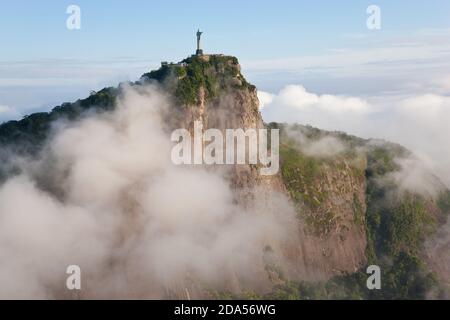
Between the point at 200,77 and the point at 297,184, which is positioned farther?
the point at 297,184

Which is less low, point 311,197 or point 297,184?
point 297,184

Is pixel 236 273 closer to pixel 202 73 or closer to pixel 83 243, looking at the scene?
pixel 83 243

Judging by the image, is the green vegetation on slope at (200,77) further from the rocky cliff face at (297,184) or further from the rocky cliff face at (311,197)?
the rocky cliff face at (311,197)

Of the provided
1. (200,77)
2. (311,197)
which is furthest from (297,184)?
(200,77)

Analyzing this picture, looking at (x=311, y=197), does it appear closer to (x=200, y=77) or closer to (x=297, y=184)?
(x=297, y=184)

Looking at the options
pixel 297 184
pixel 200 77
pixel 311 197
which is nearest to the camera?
pixel 200 77

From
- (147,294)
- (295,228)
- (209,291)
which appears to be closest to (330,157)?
(295,228)

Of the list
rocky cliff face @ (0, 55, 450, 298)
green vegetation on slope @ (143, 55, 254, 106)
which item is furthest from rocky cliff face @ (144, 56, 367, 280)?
rocky cliff face @ (0, 55, 450, 298)

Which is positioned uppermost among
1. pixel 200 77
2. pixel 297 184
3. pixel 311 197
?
pixel 200 77

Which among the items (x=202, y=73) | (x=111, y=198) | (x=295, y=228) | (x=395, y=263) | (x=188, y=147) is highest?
(x=202, y=73)

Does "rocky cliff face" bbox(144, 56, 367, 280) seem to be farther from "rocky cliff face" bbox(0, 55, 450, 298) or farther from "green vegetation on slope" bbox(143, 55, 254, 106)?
"rocky cliff face" bbox(0, 55, 450, 298)

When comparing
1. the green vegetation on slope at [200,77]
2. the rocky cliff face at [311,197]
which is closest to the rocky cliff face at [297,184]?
the green vegetation on slope at [200,77]
